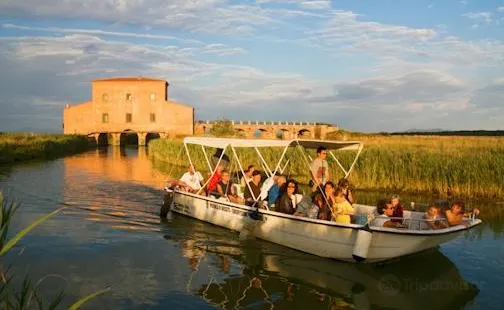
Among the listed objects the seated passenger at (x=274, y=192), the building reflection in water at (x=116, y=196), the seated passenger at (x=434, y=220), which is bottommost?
the building reflection in water at (x=116, y=196)

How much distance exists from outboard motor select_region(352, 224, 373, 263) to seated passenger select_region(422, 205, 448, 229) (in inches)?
62.8

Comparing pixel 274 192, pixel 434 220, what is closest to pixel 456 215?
pixel 434 220

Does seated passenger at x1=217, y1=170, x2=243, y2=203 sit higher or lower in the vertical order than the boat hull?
higher

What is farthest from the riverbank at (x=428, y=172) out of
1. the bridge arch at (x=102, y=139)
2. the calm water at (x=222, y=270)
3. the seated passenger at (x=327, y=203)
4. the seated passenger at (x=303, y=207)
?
the bridge arch at (x=102, y=139)

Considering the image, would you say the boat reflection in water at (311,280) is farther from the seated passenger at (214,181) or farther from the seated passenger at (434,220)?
the seated passenger at (214,181)

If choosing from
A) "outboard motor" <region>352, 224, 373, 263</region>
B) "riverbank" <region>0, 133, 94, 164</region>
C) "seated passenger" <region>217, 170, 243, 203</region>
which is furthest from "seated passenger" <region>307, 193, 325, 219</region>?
"riverbank" <region>0, 133, 94, 164</region>

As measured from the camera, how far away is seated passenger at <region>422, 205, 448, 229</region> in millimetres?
12164

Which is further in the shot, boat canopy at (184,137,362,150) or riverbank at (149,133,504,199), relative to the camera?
riverbank at (149,133,504,199)

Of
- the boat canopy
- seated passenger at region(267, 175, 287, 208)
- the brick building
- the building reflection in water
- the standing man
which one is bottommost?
the building reflection in water

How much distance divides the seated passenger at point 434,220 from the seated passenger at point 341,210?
70.5 inches

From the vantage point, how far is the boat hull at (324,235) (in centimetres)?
1139

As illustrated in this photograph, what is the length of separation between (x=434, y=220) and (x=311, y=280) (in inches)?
126

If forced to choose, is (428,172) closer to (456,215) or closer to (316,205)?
(456,215)

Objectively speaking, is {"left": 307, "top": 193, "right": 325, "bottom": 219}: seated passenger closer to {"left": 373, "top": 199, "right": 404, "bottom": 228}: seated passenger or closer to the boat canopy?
{"left": 373, "top": 199, "right": 404, "bottom": 228}: seated passenger
